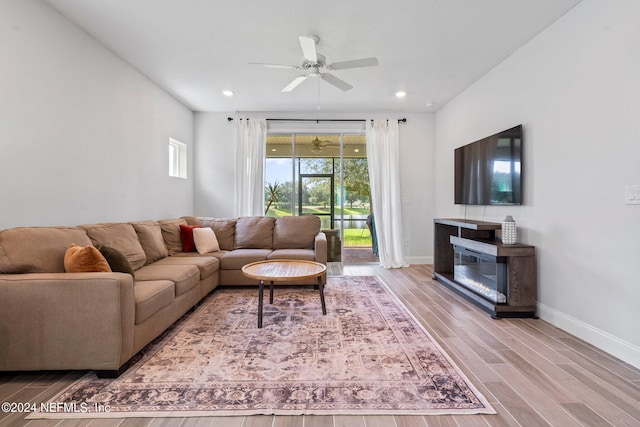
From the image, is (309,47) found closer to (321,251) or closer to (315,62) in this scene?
(315,62)

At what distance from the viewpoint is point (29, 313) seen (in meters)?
1.78

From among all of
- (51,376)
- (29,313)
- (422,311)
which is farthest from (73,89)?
(422,311)

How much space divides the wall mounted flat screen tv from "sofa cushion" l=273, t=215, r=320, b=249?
215cm

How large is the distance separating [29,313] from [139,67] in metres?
3.02

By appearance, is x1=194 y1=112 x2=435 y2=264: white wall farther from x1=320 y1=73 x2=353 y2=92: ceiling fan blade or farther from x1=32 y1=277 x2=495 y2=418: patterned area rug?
x1=32 y1=277 x2=495 y2=418: patterned area rug

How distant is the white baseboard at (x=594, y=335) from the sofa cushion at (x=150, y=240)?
3994 millimetres

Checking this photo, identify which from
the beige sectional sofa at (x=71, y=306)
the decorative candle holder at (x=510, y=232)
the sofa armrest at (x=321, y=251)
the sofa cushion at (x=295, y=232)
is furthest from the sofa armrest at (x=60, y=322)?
the decorative candle holder at (x=510, y=232)

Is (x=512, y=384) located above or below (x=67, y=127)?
Answer: below

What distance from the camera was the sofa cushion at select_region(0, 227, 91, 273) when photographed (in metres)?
1.91

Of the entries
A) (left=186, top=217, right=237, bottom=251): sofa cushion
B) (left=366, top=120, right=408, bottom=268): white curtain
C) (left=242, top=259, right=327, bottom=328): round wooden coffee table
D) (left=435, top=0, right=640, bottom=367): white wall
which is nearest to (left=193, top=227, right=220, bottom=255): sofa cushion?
(left=186, top=217, right=237, bottom=251): sofa cushion

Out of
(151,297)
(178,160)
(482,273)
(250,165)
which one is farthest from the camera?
(250,165)

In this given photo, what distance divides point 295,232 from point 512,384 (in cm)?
313

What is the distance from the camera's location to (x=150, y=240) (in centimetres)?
337

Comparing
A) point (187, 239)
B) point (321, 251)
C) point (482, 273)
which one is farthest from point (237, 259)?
point (482, 273)
